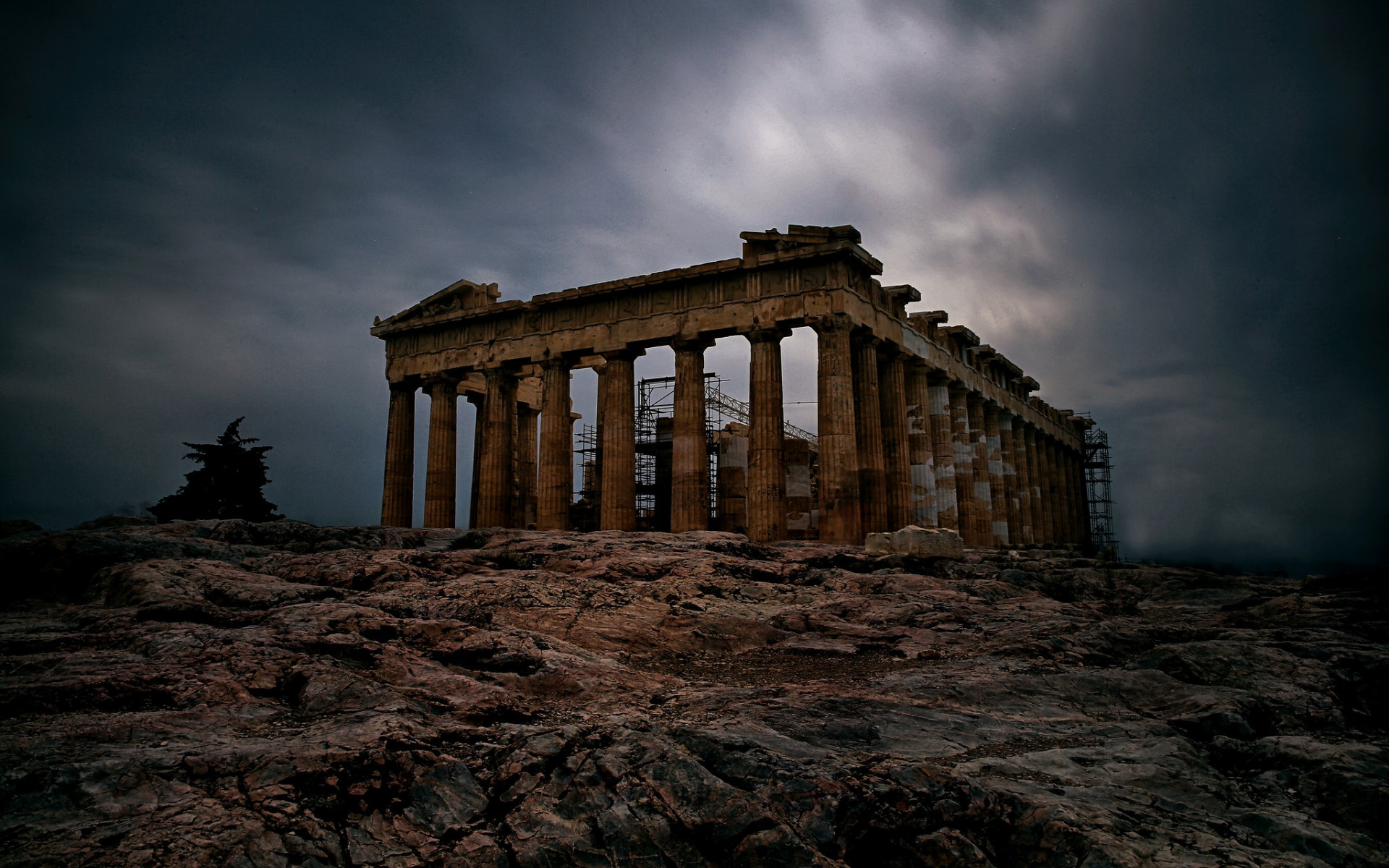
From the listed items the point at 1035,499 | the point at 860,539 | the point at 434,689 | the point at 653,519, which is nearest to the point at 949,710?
the point at 434,689

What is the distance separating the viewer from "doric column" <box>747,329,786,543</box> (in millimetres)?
22391

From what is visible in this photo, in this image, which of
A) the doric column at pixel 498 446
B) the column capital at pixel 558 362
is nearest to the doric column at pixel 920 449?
the column capital at pixel 558 362

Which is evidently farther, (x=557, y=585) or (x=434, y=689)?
(x=557, y=585)

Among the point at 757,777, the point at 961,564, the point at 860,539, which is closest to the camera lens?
the point at 757,777

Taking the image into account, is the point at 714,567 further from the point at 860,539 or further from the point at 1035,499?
the point at 1035,499

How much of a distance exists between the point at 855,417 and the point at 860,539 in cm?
362

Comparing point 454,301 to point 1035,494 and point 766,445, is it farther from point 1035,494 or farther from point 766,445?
point 1035,494

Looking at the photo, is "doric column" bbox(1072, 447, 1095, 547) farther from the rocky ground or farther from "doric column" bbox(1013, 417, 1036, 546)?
the rocky ground

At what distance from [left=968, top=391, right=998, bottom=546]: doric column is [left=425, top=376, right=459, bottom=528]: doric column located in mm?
18889

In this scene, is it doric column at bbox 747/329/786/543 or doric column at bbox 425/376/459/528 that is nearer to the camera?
doric column at bbox 747/329/786/543

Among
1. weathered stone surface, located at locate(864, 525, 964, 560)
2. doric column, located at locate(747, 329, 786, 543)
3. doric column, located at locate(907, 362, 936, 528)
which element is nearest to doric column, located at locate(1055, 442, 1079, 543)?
doric column, located at locate(907, 362, 936, 528)

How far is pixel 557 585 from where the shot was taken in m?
10.0

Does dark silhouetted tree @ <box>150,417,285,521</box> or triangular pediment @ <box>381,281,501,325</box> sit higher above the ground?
triangular pediment @ <box>381,281,501,325</box>

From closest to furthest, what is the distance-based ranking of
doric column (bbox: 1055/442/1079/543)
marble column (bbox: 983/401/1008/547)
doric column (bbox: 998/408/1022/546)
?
marble column (bbox: 983/401/1008/547) → doric column (bbox: 998/408/1022/546) → doric column (bbox: 1055/442/1079/543)
